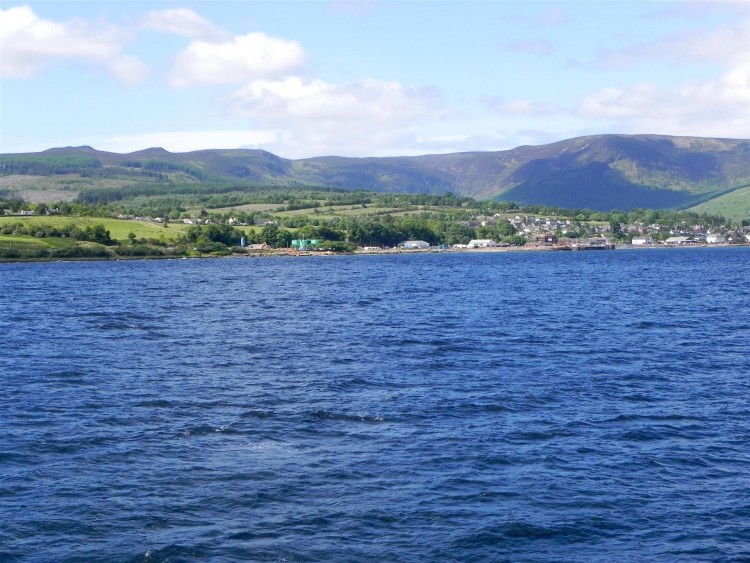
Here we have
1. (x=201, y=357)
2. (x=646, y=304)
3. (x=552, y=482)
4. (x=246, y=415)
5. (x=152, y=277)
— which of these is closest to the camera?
(x=552, y=482)

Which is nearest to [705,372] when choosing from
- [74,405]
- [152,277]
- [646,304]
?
[74,405]

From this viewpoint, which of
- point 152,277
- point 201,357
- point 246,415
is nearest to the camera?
point 246,415

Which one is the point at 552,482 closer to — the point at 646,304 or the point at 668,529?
the point at 668,529

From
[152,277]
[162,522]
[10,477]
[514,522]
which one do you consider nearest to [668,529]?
[514,522]

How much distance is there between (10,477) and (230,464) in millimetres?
7020

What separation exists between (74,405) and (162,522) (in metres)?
16.2

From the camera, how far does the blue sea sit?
Answer: 23141 mm

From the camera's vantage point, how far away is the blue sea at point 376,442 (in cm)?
2314

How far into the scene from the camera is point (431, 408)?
1458 inches

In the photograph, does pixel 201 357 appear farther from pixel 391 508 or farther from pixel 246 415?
pixel 391 508

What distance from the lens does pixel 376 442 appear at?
3166cm

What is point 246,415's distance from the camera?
35781 mm

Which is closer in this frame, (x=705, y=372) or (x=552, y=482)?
(x=552, y=482)

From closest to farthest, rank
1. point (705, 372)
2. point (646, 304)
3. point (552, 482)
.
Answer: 1. point (552, 482)
2. point (705, 372)
3. point (646, 304)
